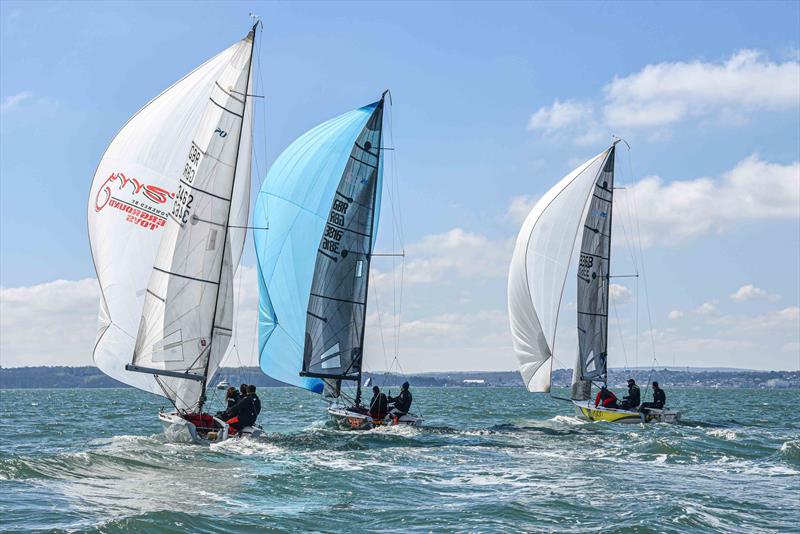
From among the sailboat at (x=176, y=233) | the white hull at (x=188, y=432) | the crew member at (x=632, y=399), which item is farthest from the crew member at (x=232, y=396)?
the crew member at (x=632, y=399)

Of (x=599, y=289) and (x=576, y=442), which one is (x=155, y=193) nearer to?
(x=576, y=442)

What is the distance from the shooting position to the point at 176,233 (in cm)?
2175

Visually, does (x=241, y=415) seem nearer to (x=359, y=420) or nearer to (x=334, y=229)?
(x=359, y=420)

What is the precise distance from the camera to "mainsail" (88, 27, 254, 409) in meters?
21.7

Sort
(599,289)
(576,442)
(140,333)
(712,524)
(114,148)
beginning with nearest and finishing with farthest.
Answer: (712,524), (140,333), (114,148), (576,442), (599,289)

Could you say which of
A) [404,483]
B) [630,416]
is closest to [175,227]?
[404,483]

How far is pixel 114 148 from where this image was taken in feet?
74.4

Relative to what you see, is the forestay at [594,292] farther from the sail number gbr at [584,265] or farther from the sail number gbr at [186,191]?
the sail number gbr at [186,191]

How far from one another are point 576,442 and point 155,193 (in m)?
12.5

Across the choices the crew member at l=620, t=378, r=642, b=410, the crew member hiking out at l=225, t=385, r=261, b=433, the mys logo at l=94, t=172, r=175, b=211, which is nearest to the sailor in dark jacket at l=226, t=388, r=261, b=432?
the crew member hiking out at l=225, t=385, r=261, b=433

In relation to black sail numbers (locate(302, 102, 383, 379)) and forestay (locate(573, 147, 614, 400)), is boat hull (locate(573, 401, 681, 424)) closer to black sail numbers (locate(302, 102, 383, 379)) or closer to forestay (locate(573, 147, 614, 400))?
forestay (locate(573, 147, 614, 400))

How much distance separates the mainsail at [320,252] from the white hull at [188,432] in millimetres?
6298

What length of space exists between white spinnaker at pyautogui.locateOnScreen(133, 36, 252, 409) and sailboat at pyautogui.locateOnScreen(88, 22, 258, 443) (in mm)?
25

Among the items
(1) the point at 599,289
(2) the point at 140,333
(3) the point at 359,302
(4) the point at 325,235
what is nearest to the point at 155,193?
(2) the point at 140,333
